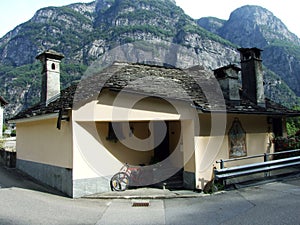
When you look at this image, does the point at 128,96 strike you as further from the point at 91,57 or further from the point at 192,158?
the point at 91,57

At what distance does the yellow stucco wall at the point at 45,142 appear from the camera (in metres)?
8.70

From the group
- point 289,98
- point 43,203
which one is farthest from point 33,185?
point 289,98

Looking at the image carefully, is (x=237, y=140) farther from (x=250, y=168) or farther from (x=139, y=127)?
(x=139, y=127)

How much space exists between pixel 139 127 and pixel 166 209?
170 inches

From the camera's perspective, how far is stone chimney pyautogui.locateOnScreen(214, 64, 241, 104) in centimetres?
1121

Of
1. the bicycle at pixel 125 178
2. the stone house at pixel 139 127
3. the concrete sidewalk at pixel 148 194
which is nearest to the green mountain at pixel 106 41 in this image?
the stone house at pixel 139 127

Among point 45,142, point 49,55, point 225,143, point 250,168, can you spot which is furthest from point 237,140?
point 49,55

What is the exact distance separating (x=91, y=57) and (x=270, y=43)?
3105 inches

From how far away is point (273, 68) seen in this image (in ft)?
324

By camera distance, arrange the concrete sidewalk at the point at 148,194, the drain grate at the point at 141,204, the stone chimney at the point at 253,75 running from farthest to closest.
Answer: the stone chimney at the point at 253,75 → the concrete sidewalk at the point at 148,194 → the drain grate at the point at 141,204

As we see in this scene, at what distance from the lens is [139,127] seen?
10648 mm

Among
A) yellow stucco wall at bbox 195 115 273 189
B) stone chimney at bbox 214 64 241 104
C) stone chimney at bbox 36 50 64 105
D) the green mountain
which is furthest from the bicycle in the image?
the green mountain

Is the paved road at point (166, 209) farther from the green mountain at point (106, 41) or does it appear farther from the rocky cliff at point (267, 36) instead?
the rocky cliff at point (267, 36)

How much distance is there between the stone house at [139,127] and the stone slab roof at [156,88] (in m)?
0.04
